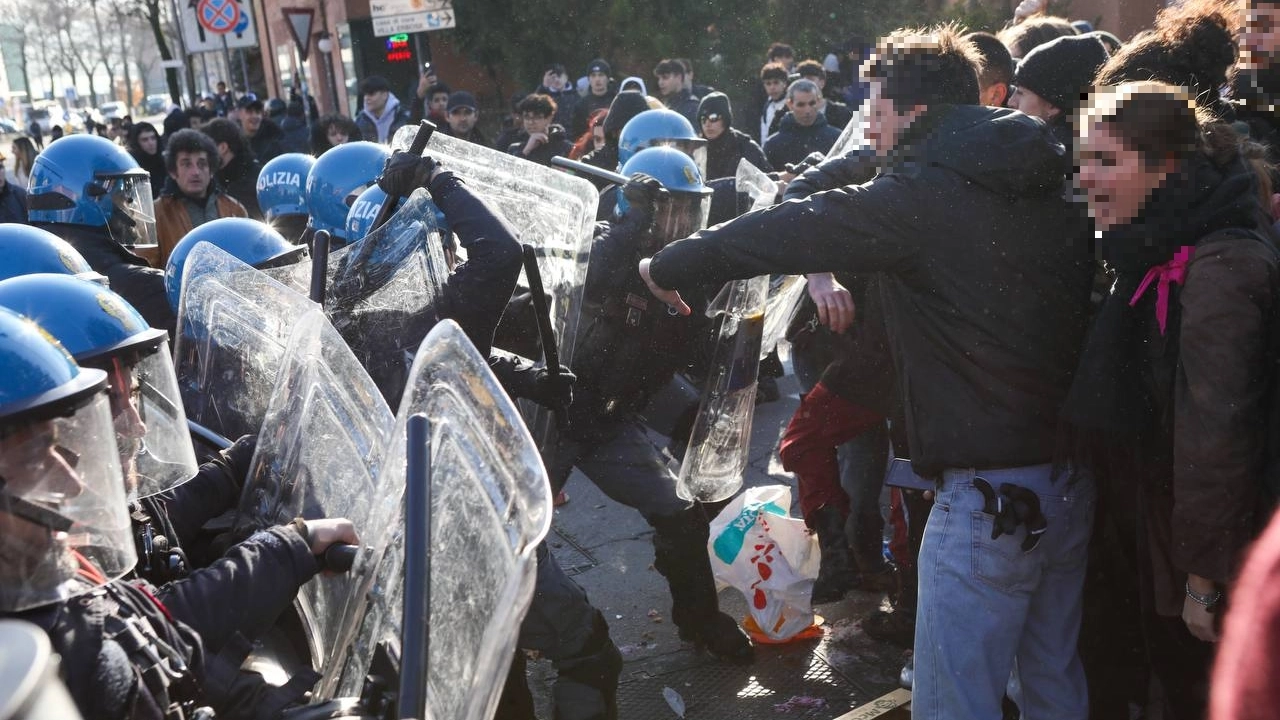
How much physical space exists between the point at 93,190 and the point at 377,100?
7199 mm

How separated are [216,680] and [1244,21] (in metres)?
3.27

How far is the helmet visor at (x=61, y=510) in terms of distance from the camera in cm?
176

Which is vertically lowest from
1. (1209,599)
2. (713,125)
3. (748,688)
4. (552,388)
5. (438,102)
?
(748,688)

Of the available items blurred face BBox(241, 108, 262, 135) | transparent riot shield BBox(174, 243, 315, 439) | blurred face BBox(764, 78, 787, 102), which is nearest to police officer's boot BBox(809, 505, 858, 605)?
transparent riot shield BBox(174, 243, 315, 439)

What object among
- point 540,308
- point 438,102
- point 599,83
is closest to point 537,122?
point 599,83

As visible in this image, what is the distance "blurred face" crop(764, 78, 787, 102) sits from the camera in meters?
9.66

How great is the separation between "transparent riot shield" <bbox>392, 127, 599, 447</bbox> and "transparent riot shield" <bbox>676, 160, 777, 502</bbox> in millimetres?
485

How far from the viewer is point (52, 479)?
1836mm

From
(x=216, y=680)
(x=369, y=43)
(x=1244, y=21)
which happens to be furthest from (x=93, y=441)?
(x=369, y=43)

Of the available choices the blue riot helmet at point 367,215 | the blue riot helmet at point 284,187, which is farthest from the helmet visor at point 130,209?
the blue riot helmet at point 367,215

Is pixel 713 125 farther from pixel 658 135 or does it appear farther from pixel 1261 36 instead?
pixel 1261 36

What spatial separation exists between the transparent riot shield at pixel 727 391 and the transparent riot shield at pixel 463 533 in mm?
2027

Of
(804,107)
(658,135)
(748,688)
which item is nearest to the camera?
(748,688)

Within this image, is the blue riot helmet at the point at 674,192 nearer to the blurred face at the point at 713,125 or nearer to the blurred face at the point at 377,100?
the blurred face at the point at 713,125
